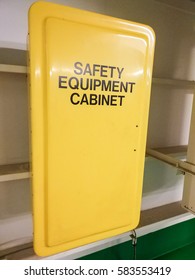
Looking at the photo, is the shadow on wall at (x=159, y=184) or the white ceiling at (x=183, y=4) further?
the shadow on wall at (x=159, y=184)

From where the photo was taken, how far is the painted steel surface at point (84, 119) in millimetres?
617

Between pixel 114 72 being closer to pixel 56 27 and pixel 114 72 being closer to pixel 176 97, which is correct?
pixel 56 27

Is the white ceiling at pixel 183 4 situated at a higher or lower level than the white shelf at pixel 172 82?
higher

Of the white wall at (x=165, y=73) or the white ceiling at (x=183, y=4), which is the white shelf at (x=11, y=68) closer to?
the white wall at (x=165, y=73)

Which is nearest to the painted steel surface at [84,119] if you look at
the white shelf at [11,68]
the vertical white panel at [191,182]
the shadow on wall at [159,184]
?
the white shelf at [11,68]

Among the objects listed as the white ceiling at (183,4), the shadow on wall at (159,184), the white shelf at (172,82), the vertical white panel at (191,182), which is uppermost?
the white ceiling at (183,4)

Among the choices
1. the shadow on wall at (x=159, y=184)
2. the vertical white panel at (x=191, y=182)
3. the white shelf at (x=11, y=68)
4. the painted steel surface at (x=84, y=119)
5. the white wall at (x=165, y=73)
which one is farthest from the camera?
the shadow on wall at (x=159, y=184)

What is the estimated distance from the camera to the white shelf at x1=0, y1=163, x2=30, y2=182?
2.77 feet

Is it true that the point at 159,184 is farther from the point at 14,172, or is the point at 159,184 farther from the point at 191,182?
the point at 14,172

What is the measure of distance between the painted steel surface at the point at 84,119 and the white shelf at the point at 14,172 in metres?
0.22

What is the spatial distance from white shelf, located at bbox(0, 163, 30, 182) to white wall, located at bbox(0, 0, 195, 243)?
72 millimetres

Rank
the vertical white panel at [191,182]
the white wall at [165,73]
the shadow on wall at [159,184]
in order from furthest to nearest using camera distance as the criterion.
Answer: the shadow on wall at [159,184] < the white wall at [165,73] < the vertical white panel at [191,182]

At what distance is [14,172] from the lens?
2.88 feet

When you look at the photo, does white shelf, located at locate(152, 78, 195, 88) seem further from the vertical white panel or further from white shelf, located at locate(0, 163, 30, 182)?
white shelf, located at locate(0, 163, 30, 182)
